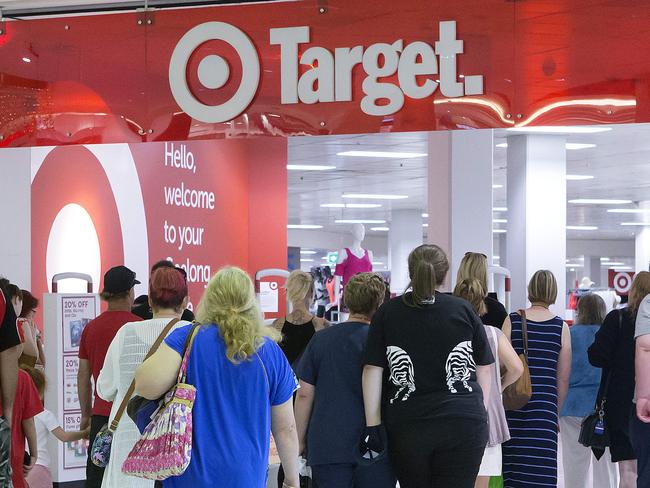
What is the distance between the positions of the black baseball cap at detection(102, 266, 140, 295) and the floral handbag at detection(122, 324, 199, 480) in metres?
1.52

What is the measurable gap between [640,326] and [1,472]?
2.64 meters

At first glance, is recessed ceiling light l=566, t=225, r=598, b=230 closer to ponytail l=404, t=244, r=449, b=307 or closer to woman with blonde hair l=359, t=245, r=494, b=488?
ponytail l=404, t=244, r=449, b=307

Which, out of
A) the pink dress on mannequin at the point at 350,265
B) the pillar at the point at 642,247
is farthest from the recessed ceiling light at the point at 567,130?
the pillar at the point at 642,247

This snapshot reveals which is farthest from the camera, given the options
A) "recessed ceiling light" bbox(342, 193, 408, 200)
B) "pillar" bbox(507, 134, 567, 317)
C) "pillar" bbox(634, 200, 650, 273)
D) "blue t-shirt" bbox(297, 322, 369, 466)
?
"pillar" bbox(634, 200, 650, 273)

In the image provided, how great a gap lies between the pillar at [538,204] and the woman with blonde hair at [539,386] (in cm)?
733

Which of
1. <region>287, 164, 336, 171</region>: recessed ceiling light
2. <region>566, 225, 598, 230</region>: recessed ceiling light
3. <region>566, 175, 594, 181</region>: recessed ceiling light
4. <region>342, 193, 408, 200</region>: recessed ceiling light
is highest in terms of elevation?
<region>287, 164, 336, 171</region>: recessed ceiling light

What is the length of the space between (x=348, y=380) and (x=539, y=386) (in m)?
1.47

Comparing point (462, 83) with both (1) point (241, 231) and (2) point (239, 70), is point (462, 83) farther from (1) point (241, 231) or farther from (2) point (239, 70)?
(1) point (241, 231)

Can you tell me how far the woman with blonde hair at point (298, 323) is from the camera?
5352mm

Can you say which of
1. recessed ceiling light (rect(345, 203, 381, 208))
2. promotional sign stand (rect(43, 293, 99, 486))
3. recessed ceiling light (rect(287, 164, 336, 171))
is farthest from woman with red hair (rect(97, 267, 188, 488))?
recessed ceiling light (rect(345, 203, 381, 208))

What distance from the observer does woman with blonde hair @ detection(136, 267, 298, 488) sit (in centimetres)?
311

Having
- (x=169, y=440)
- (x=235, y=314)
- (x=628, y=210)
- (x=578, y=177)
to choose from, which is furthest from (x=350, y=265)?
(x=628, y=210)

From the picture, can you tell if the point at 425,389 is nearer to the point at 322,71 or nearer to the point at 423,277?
the point at 423,277

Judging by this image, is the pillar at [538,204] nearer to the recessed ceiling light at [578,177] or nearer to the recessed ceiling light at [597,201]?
the recessed ceiling light at [578,177]
